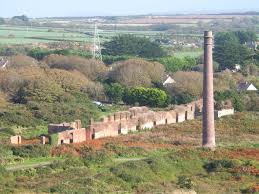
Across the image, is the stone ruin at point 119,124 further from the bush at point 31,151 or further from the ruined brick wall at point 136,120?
the bush at point 31,151

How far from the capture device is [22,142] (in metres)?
39.8

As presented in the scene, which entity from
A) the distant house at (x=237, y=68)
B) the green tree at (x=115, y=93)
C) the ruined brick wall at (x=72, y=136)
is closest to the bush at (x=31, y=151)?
the ruined brick wall at (x=72, y=136)

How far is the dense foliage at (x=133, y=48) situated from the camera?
10256 centimetres

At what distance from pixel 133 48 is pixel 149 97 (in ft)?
153

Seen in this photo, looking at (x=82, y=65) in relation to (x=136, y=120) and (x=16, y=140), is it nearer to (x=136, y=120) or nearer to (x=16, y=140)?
(x=136, y=120)

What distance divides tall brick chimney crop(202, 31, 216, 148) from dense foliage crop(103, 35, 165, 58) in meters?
62.7

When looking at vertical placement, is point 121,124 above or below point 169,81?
above

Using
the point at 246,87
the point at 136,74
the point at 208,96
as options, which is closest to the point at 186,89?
the point at 136,74

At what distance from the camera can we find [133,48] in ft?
346

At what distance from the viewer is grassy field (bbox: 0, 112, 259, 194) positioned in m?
29.1

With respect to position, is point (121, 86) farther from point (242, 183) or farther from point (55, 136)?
point (242, 183)

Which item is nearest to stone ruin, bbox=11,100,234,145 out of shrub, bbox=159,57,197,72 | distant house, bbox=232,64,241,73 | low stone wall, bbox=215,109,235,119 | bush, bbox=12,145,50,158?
low stone wall, bbox=215,109,235,119

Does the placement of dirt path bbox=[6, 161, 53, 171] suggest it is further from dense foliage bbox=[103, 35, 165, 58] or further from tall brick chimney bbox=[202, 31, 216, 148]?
dense foliage bbox=[103, 35, 165, 58]

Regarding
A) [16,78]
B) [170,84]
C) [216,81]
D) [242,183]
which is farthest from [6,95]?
[242,183]
